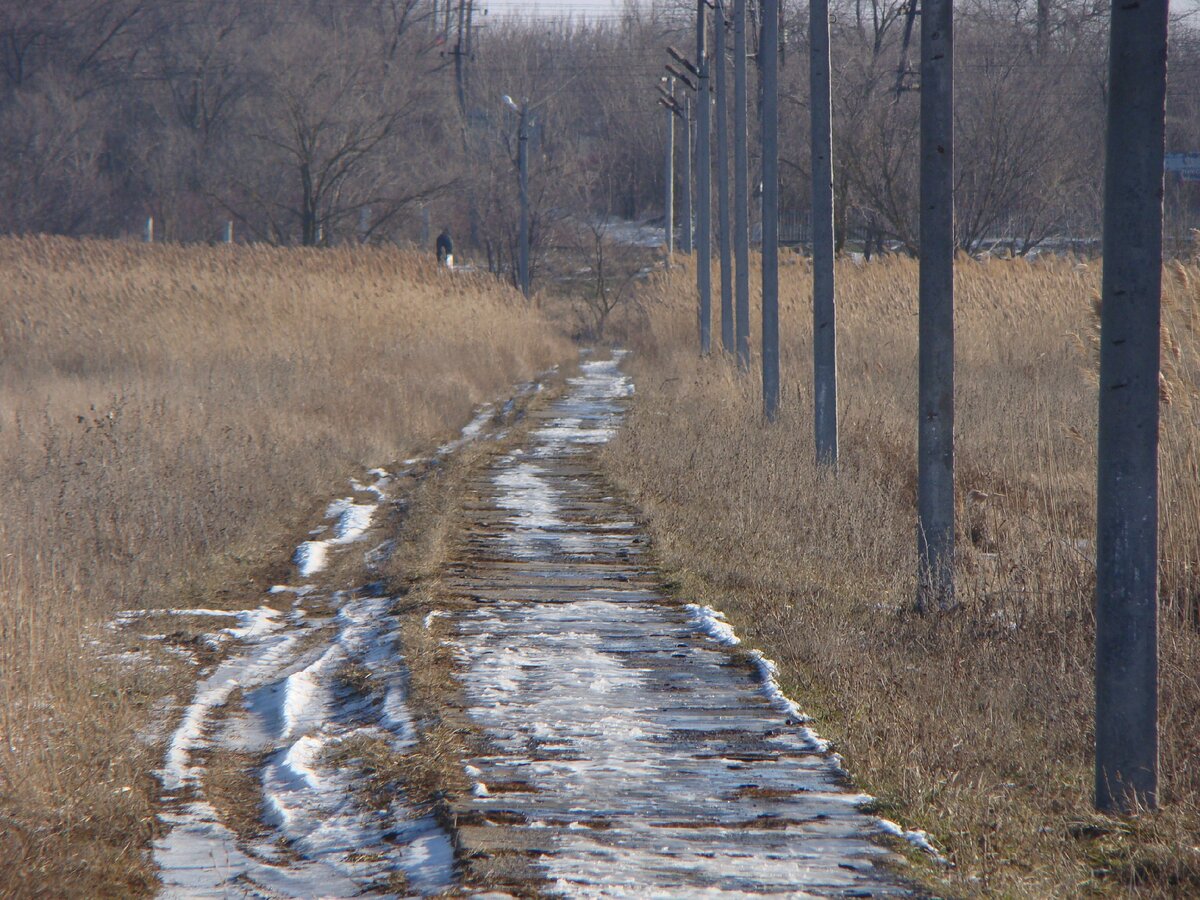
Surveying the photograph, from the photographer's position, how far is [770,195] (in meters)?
13.3

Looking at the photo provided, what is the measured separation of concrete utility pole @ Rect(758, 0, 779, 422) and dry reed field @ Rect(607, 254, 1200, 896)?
49 cm

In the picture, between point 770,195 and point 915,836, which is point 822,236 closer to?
point 770,195

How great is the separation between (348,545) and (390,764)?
4.52 metres

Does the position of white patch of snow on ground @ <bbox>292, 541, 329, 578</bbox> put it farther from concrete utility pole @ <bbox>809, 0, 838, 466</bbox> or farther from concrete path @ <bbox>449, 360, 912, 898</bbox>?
concrete utility pole @ <bbox>809, 0, 838, 466</bbox>

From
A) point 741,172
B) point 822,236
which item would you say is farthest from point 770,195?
point 741,172

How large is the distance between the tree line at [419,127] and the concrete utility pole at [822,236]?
14.1 m

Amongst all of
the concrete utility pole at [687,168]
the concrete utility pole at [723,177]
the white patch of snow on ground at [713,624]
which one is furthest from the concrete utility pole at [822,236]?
the concrete utility pole at [687,168]

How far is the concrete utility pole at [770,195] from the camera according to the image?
13227mm

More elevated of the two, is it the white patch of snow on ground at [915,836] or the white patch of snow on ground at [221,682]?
the white patch of snow on ground at [915,836]


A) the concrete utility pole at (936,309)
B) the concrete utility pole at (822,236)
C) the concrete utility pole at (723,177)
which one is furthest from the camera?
the concrete utility pole at (723,177)

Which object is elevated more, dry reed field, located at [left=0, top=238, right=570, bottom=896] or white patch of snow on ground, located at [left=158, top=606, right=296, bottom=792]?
dry reed field, located at [left=0, top=238, right=570, bottom=896]

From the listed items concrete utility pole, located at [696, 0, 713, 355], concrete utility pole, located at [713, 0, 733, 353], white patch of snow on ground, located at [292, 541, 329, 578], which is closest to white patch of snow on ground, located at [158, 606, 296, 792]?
white patch of snow on ground, located at [292, 541, 329, 578]

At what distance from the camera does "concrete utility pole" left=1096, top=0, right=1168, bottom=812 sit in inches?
164

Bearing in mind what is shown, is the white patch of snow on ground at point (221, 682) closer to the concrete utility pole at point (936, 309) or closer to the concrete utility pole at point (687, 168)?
the concrete utility pole at point (936, 309)
